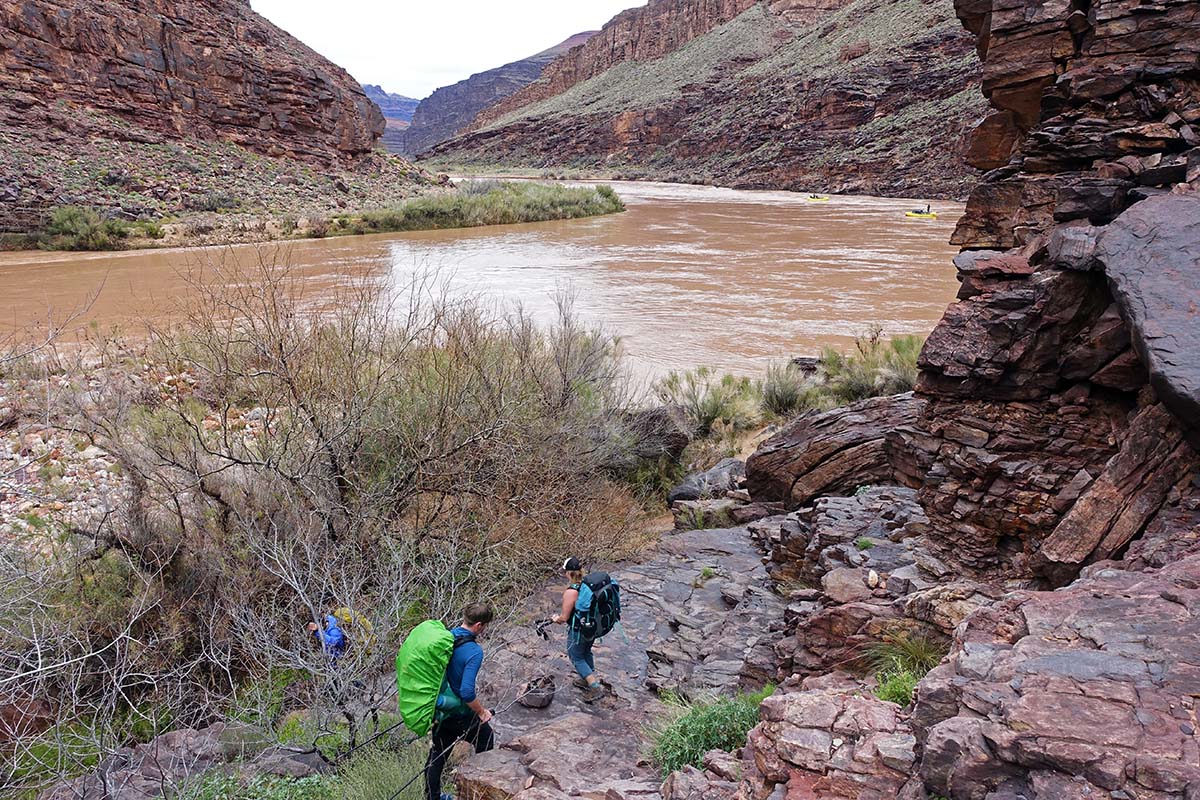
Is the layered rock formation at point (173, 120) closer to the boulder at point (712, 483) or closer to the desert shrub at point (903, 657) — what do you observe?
the boulder at point (712, 483)

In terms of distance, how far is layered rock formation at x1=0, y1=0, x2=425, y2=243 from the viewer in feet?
94.6

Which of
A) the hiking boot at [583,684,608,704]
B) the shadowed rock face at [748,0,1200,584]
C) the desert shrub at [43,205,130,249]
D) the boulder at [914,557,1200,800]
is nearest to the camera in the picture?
the boulder at [914,557,1200,800]

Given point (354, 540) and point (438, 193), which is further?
point (438, 193)

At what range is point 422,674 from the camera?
3980mm

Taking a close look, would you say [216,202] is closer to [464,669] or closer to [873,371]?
[873,371]

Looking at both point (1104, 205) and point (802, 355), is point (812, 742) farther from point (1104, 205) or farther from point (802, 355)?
point (802, 355)

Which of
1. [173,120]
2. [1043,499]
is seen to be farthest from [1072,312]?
[173,120]

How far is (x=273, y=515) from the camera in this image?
661 cm

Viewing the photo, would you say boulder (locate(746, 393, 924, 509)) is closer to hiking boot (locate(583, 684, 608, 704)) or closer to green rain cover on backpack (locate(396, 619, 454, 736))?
hiking boot (locate(583, 684, 608, 704))

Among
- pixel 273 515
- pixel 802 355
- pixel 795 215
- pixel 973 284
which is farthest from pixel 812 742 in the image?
pixel 795 215

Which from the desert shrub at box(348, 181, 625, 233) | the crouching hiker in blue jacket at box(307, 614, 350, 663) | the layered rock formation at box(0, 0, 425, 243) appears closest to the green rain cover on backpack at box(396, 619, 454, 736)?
the crouching hiker in blue jacket at box(307, 614, 350, 663)

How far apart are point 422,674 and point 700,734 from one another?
4.92 ft

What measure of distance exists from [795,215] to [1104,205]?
123ft

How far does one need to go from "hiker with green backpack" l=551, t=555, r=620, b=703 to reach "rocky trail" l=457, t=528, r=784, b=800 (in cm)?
11
